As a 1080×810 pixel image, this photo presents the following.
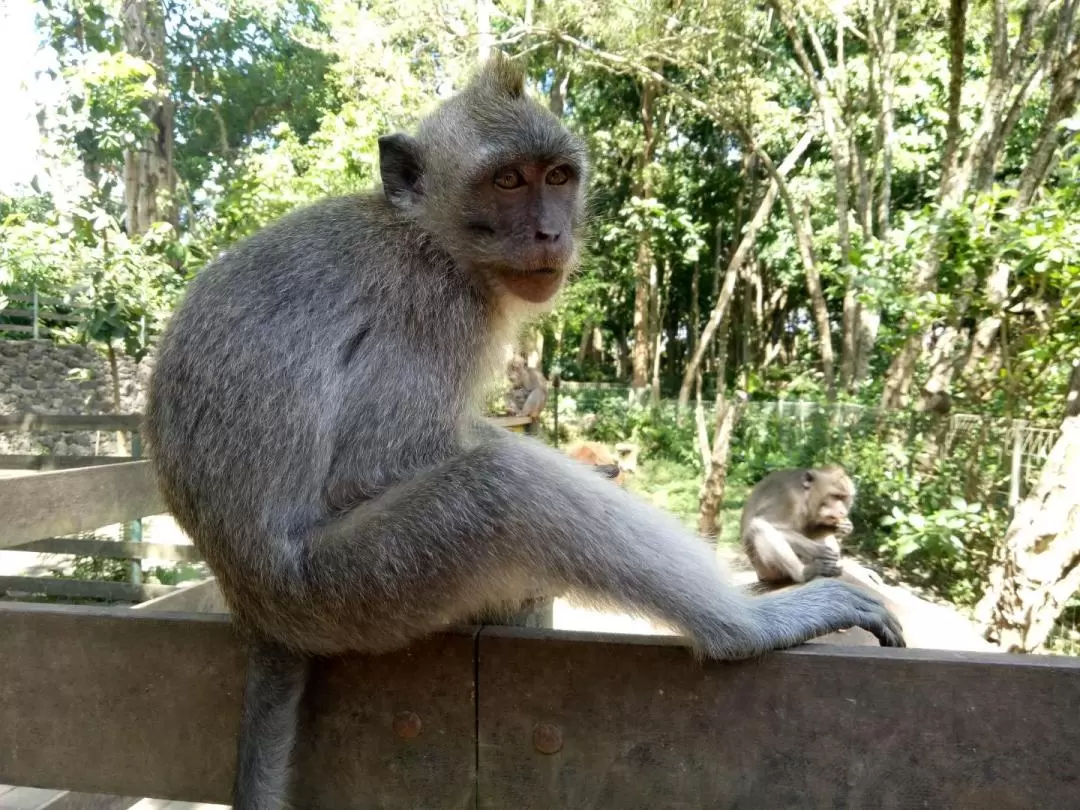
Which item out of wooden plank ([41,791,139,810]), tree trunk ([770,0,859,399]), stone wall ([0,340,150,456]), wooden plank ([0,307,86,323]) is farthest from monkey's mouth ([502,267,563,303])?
stone wall ([0,340,150,456])

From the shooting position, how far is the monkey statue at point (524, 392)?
430 inches

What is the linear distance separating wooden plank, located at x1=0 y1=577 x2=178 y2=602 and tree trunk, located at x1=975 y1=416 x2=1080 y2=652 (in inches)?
240

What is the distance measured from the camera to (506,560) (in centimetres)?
184

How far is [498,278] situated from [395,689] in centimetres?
124

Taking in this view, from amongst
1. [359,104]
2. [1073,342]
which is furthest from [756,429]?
[359,104]

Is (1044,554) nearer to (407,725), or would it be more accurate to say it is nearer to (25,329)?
(407,725)

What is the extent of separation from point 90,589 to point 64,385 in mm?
13217

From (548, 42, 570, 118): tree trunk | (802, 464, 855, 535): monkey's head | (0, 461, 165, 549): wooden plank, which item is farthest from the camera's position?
(548, 42, 570, 118): tree trunk

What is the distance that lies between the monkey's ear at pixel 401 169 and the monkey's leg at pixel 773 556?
4405 millimetres

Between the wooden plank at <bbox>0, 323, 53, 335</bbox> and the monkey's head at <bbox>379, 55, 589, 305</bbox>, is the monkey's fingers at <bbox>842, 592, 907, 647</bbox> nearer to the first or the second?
the monkey's head at <bbox>379, 55, 589, 305</bbox>

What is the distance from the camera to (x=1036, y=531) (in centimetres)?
581

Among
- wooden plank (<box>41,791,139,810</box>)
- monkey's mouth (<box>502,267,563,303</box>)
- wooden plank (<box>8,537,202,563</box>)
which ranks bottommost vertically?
wooden plank (<box>41,791,139,810</box>)

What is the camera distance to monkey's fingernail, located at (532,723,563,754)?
5.49 ft

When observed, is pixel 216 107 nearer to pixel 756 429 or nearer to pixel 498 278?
pixel 756 429
